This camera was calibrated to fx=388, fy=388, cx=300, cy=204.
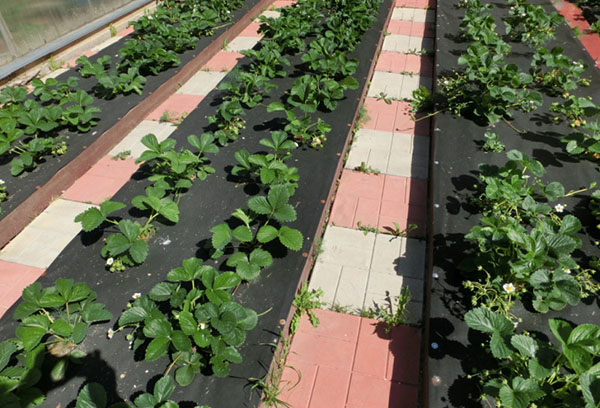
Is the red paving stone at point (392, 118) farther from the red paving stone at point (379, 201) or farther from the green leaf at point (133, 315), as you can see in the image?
the green leaf at point (133, 315)

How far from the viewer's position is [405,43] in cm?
567

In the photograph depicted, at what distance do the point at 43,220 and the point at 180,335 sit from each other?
6.49 feet

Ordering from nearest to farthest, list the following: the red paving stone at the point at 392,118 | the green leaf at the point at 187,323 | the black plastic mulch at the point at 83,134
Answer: the green leaf at the point at 187,323 → the black plastic mulch at the point at 83,134 → the red paving stone at the point at 392,118

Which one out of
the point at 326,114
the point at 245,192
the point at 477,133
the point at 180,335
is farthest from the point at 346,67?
the point at 180,335

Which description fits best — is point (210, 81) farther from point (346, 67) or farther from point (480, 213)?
point (480, 213)

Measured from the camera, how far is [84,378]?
1952 millimetres

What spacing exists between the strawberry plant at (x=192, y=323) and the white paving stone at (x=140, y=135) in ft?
6.55

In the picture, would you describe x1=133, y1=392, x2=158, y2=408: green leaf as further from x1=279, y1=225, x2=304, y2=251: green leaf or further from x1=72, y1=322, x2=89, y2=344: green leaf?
x1=279, y1=225, x2=304, y2=251: green leaf

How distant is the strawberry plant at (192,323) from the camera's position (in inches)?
75.9

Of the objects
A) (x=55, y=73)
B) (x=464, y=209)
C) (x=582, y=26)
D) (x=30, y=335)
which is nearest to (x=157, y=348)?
(x=30, y=335)

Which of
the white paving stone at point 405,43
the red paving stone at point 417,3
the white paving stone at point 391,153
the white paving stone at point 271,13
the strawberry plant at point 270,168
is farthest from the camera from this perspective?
the red paving stone at point 417,3

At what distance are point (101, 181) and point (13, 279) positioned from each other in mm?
1070

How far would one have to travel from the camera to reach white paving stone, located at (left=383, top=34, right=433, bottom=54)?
18.0ft

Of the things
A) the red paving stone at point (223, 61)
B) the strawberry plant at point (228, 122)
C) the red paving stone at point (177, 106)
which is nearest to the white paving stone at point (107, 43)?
the red paving stone at point (223, 61)
